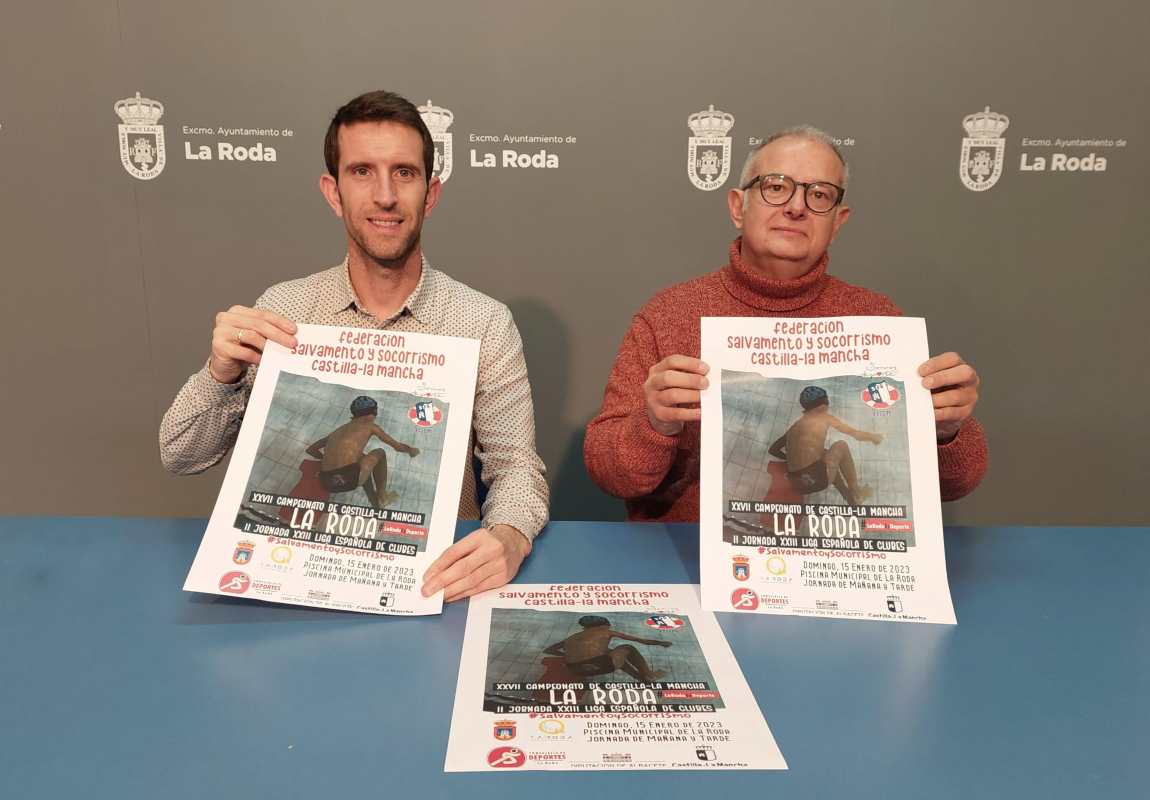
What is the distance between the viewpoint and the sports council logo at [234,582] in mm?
990

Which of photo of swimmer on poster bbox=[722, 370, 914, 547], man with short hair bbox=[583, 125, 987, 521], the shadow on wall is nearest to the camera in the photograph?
photo of swimmer on poster bbox=[722, 370, 914, 547]

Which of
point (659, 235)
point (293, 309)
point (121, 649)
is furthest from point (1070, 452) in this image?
point (121, 649)

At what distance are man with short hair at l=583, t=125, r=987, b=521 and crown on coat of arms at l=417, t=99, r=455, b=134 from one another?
1222 mm

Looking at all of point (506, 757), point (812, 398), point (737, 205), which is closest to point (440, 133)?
point (737, 205)

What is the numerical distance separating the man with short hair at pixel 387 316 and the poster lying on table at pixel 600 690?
218 mm

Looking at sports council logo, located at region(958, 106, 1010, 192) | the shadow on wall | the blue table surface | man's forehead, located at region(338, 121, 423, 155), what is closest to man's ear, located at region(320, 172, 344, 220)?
man's forehead, located at region(338, 121, 423, 155)

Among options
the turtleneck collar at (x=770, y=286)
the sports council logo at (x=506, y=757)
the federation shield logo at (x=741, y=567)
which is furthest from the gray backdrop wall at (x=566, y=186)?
the sports council logo at (x=506, y=757)

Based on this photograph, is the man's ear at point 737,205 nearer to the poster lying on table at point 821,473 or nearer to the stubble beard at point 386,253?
the poster lying on table at point 821,473

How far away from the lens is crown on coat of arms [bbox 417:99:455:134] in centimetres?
254

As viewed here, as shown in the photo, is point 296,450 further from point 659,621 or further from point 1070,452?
point 1070,452

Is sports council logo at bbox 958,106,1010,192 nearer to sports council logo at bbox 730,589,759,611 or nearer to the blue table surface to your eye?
the blue table surface

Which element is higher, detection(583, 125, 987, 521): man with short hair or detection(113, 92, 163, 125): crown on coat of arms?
detection(113, 92, 163, 125): crown on coat of arms

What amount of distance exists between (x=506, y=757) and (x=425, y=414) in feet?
1.80

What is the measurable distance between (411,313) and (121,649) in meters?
0.93
